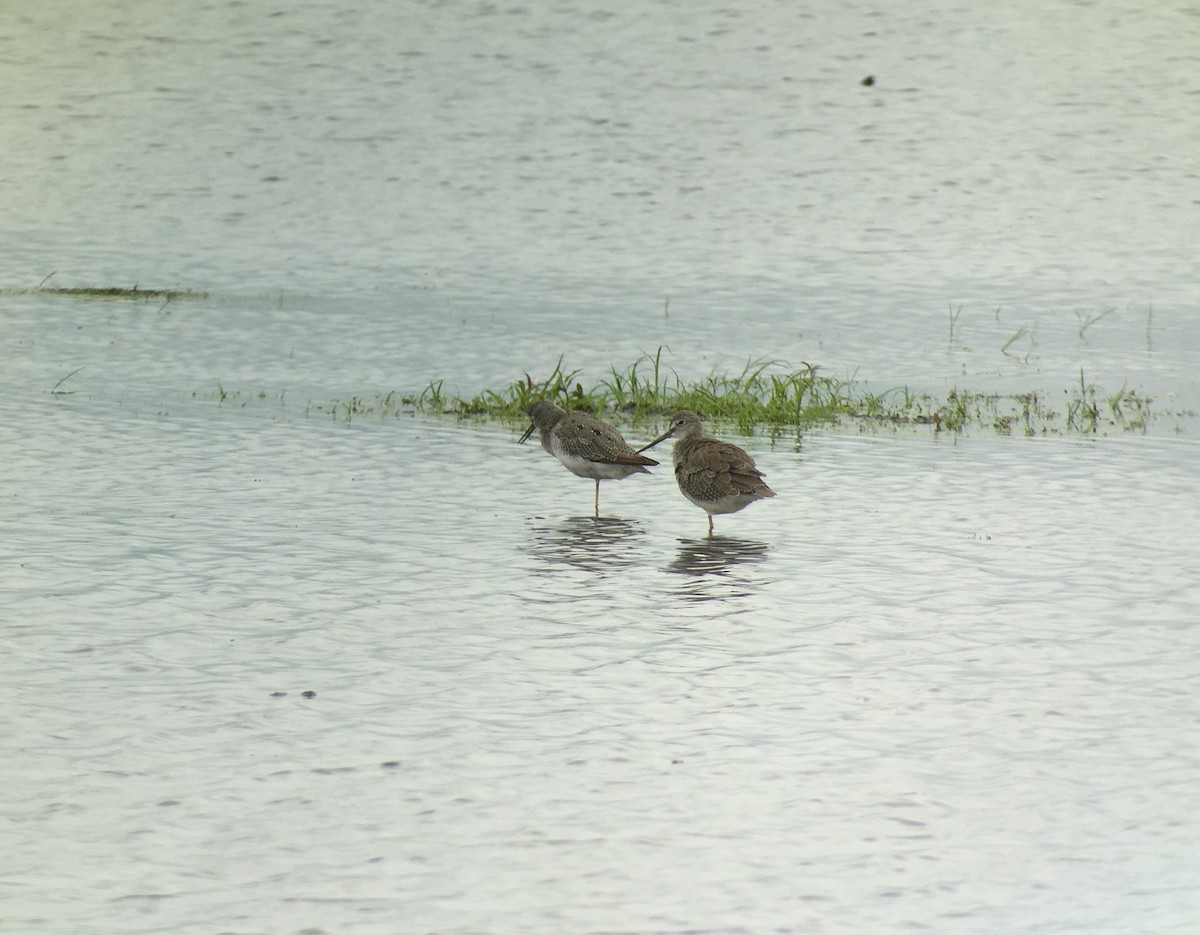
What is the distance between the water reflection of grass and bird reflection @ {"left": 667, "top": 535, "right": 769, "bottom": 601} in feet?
13.1

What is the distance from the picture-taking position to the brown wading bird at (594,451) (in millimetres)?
12219

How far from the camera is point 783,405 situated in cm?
1569

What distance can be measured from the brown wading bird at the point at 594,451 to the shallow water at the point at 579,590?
371mm

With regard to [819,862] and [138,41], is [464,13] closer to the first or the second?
[138,41]

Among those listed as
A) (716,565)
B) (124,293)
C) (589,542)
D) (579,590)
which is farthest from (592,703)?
(124,293)

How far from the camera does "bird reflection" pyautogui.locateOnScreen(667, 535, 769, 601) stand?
Answer: 10.1 metres

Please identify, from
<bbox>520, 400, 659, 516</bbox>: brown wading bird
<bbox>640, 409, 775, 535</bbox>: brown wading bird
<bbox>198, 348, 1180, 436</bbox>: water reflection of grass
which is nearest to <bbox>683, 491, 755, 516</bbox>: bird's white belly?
<bbox>640, 409, 775, 535</bbox>: brown wading bird

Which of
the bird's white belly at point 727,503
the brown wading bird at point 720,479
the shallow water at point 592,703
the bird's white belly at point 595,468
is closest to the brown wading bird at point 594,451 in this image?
the bird's white belly at point 595,468

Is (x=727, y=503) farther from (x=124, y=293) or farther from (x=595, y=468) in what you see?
(x=124, y=293)

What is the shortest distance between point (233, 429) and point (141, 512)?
3354 millimetres

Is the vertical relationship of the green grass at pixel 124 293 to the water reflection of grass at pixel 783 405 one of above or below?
above

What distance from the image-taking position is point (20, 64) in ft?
137

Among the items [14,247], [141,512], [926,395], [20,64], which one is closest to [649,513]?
[141,512]

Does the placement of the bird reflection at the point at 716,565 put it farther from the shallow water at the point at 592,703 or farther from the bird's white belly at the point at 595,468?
the bird's white belly at the point at 595,468
